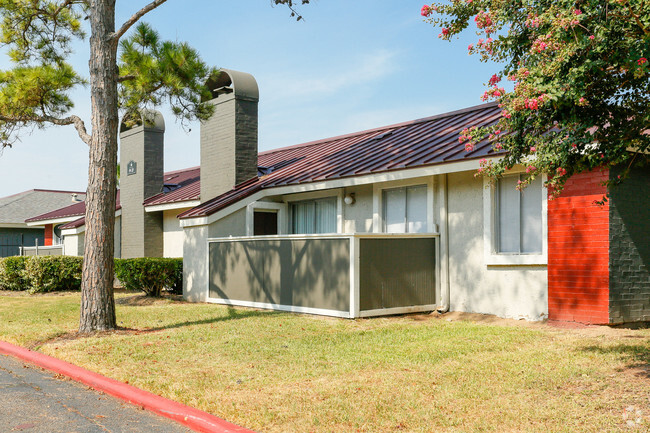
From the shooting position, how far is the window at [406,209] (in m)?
13.7

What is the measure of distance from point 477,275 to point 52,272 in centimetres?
1452

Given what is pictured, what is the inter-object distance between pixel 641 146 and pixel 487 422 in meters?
3.44

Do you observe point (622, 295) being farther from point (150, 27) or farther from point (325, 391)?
point (150, 27)

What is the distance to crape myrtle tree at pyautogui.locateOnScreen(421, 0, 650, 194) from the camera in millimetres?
6004

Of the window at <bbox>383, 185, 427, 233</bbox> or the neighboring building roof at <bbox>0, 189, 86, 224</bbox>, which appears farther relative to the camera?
the neighboring building roof at <bbox>0, 189, 86, 224</bbox>

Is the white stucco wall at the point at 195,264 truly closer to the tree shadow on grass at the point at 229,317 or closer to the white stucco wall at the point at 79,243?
the tree shadow on grass at the point at 229,317

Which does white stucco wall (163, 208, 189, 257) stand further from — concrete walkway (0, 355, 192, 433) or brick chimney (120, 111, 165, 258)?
concrete walkway (0, 355, 192, 433)

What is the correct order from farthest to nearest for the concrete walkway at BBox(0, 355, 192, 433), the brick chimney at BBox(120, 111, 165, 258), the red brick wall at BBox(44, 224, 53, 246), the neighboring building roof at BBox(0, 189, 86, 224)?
the neighboring building roof at BBox(0, 189, 86, 224)
the red brick wall at BBox(44, 224, 53, 246)
the brick chimney at BBox(120, 111, 165, 258)
the concrete walkway at BBox(0, 355, 192, 433)

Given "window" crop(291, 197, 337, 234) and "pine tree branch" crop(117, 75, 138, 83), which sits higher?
"pine tree branch" crop(117, 75, 138, 83)

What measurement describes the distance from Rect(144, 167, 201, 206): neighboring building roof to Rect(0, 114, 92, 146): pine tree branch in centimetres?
702

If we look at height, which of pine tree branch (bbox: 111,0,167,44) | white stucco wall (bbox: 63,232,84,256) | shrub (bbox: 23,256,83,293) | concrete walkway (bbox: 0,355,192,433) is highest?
pine tree branch (bbox: 111,0,167,44)

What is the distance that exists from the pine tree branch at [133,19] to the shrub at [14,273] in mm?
12942

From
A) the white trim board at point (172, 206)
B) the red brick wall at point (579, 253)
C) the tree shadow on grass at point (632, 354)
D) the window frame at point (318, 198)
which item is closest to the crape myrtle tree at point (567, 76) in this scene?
the tree shadow on grass at point (632, 354)

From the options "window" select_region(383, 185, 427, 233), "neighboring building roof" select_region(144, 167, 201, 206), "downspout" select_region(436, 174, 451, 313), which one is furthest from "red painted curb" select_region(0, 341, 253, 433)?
"neighboring building roof" select_region(144, 167, 201, 206)
